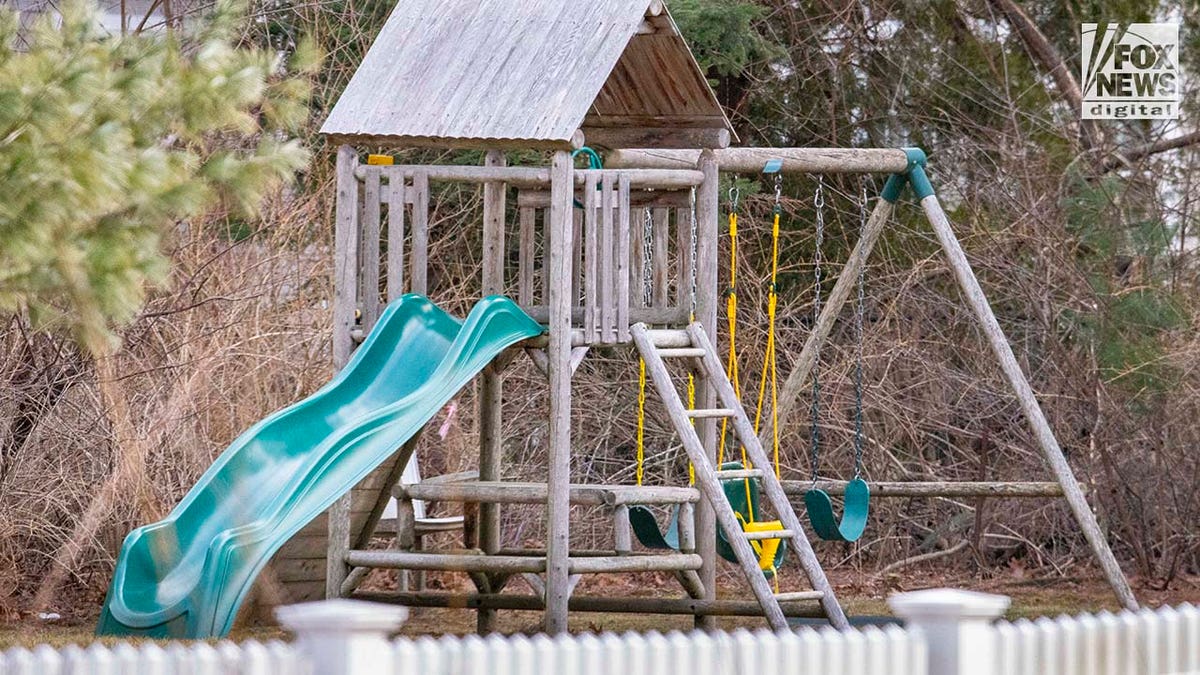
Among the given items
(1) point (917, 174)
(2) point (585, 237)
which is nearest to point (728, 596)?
(1) point (917, 174)

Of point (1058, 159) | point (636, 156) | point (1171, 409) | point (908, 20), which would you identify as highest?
point (908, 20)

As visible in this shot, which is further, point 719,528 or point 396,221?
point 719,528

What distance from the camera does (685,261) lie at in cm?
800

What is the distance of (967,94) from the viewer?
1266 cm

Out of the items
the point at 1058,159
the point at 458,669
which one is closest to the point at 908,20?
the point at 1058,159

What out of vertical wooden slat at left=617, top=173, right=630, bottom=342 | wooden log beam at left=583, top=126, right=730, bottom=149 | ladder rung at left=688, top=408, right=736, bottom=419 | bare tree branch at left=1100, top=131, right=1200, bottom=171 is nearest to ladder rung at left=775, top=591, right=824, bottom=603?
ladder rung at left=688, top=408, right=736, bottom=419

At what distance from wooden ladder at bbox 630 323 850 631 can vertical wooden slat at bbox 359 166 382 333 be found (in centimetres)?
116

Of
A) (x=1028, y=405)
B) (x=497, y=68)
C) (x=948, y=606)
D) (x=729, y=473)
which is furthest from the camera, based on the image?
(x=1028, y=405)

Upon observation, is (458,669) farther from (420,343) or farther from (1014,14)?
(1014,14)

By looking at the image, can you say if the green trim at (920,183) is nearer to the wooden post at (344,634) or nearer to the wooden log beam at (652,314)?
the wooden log beam at (652,314)

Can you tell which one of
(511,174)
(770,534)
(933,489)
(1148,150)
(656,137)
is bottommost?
(770,534)

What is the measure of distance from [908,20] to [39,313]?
367 inches

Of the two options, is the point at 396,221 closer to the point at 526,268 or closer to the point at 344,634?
the point at 526,268

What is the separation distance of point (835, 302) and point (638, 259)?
1.17m
